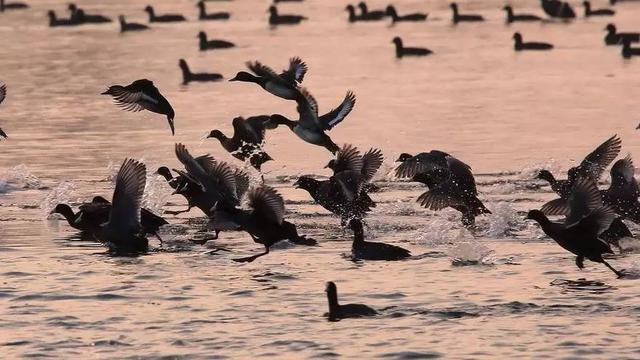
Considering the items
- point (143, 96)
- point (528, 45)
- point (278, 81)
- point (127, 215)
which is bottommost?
point (528, 45)

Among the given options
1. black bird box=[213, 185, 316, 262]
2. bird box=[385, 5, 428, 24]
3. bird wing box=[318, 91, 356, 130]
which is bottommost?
bird box=[385, 5, 428, 24]

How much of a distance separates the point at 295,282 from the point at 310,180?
410 centimetres

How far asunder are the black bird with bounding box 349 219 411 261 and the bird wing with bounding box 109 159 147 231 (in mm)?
2408

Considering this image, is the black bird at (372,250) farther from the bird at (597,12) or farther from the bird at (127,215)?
the bird at (597,12)

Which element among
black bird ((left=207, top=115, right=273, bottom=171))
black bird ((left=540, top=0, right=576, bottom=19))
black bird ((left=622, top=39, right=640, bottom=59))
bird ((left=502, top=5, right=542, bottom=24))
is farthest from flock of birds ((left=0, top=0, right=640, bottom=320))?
black bird ((left=540, top=0, right=576, bottom=19))

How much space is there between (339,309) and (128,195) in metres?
4.12

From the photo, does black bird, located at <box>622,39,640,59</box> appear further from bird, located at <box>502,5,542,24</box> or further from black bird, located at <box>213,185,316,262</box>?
black bird, located at <box>213,185,316,262</box>

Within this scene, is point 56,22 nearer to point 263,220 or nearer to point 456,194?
point 456,194

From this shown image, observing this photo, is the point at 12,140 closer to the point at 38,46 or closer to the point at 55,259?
the point at 55,259

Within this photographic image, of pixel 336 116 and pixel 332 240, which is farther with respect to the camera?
pixel 336 116

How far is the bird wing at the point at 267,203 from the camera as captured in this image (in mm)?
18391

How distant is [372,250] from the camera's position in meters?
18.6

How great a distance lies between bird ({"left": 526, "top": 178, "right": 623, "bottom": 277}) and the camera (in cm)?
1745

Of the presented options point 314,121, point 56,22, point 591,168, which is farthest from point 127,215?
point 56,22
